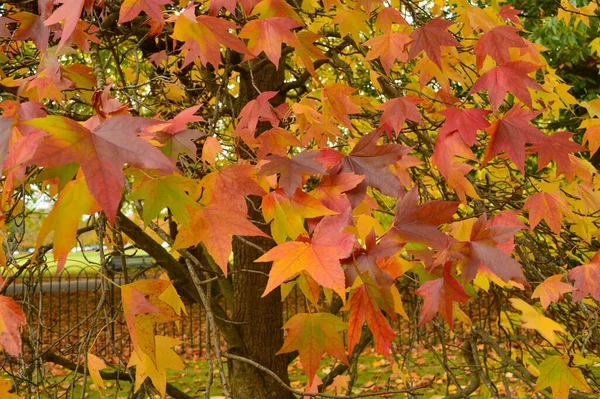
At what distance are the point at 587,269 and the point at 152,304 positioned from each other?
1275mm

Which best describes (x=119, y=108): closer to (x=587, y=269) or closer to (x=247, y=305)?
(x=587, y=269)

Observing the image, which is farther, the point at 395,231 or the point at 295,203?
the point at 295,203

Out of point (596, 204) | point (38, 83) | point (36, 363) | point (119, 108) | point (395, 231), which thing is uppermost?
point (38, 83)

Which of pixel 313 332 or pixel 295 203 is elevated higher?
pixel 295 203

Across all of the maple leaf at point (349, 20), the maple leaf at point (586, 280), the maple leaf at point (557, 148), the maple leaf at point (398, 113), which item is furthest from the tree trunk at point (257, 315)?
the maple leaf at point (586, 280)

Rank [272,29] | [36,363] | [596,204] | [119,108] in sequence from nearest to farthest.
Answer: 1. [119,108]
2. [272,29]
3. [36,363]
4. [596,204]

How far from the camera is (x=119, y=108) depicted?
1284mm

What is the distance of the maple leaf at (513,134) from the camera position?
→ 155 centimetres

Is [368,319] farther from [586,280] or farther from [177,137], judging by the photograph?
[586,280]

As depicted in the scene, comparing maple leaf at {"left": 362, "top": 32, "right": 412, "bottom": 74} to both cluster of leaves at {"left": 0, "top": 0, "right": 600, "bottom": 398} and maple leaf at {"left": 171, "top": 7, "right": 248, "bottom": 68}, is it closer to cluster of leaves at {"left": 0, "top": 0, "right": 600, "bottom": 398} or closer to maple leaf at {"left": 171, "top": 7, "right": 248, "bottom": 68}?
cluster of leaves at {"left": 0, "top": 0, "right": 600, "bottom": 398}

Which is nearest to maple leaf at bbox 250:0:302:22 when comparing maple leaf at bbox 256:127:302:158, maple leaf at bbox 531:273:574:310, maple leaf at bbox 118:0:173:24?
Answer: maple leaf at bbox 256:127:302:158

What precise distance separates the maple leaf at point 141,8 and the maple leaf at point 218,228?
46cm

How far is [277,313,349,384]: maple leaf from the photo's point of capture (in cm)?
147

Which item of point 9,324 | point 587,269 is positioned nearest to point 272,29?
point 9,324
